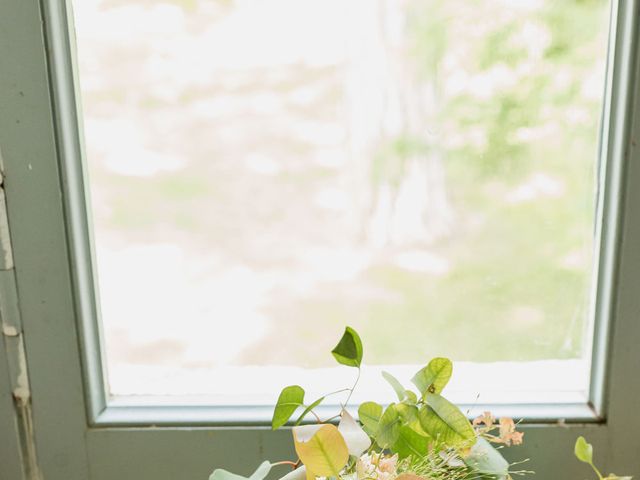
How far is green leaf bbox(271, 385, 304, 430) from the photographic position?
78 centimetres

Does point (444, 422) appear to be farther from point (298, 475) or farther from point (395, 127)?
point (395, 127)

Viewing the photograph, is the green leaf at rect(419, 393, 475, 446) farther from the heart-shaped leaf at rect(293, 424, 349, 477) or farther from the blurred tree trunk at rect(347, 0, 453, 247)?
the blurred tree trunk at rect(347, 0, 453, 247)

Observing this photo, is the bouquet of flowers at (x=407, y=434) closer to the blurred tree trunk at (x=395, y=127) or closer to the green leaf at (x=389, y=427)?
the green leaf at (x=389, y=427)

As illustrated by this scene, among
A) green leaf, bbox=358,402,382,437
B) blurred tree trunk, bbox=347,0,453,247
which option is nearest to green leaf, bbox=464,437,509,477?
green leaf, bbox=358,402,382,437

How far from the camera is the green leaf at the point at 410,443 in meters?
0.76

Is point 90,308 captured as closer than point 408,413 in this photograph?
No

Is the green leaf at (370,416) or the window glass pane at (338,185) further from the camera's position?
the window glass pane at (338,185)

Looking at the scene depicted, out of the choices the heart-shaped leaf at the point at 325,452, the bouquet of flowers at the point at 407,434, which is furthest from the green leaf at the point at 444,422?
the heart-shaped leaf at the point at 325,452

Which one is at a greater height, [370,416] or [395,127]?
[395,127]

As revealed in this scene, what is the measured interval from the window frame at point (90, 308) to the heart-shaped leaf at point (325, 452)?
0.24 metres

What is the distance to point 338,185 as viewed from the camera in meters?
0.98

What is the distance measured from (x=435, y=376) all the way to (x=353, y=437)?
0.11m

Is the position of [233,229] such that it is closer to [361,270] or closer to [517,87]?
[361,270]

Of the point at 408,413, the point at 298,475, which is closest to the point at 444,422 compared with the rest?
the point at 408,413
